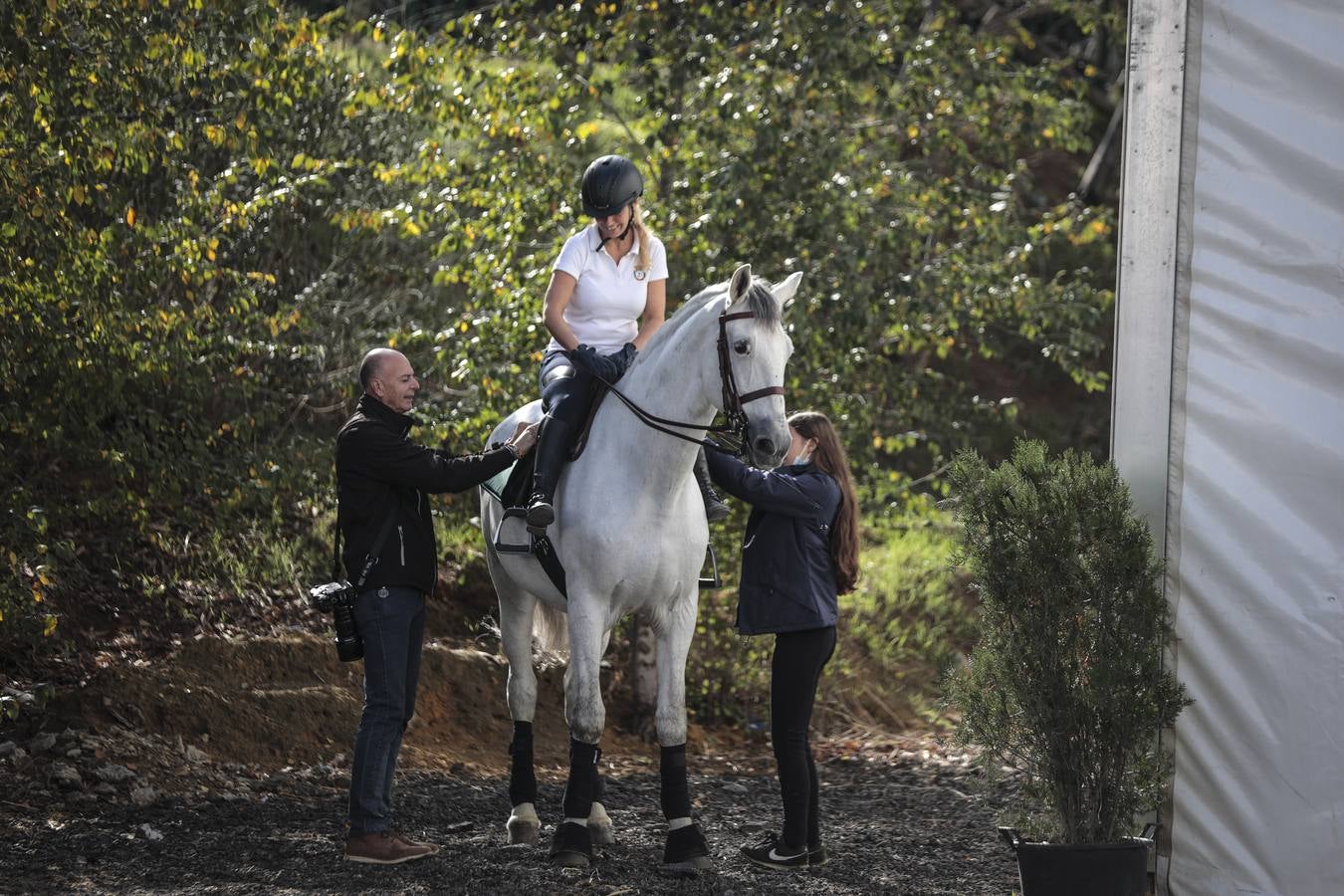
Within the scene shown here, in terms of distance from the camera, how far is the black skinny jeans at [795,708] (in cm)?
553

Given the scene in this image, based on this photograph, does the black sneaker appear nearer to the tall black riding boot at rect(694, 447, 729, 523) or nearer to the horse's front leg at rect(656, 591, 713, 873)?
the horse's front leg at rect(656, 591, 713, 873)

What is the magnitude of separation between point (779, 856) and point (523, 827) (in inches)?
46.4

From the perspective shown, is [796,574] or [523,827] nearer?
[796,574]

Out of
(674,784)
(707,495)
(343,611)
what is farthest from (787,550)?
(343,611)

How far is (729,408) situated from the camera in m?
5.02

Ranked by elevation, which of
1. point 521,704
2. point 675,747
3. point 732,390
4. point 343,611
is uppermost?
point 732,390

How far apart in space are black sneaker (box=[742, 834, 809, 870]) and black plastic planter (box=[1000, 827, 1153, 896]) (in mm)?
1357

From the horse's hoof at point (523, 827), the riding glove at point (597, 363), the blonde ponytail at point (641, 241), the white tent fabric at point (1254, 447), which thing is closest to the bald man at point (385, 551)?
the riding glove at point (597, 363)

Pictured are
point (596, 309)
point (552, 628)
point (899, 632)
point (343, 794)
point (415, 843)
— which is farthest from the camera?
point (899, 632)

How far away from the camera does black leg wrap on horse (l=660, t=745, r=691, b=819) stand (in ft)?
18.3

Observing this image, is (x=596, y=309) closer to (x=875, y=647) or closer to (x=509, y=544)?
(x=509, y=544)

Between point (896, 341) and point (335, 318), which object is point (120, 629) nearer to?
point (335, 318)

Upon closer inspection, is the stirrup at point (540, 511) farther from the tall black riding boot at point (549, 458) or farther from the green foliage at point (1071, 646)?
the green foliage at point (1071, 646)

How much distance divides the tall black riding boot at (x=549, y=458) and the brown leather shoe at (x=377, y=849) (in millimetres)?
1465
